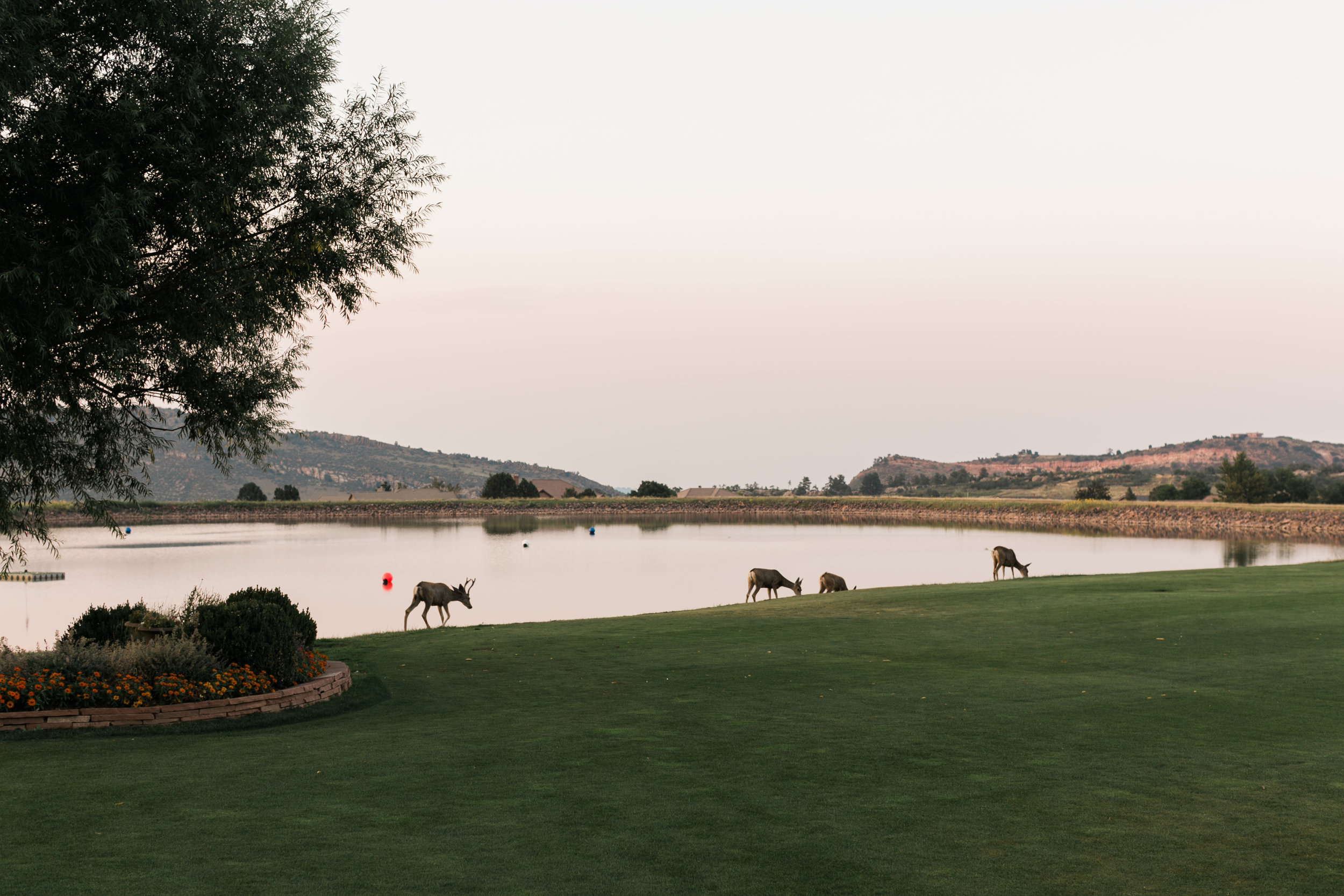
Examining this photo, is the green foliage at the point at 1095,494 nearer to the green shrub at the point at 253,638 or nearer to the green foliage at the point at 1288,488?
the green foliage at the point at 1288,488

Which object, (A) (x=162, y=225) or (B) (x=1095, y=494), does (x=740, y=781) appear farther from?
(B) (x=1095, y=494)

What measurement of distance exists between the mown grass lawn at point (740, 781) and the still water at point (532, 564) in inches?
646

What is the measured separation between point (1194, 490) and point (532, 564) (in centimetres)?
9322

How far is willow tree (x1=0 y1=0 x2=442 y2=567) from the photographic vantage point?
11.5 meters

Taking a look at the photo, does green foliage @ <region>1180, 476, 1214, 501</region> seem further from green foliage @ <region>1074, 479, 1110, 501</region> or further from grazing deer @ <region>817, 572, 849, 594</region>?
grazing deer @ <region>817, 572, 849, 594</region>

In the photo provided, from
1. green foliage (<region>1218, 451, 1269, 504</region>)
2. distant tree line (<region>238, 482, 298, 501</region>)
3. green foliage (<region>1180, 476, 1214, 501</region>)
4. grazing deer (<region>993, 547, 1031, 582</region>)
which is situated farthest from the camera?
distant tree line (<region>238, 482, 298, 501</region>)

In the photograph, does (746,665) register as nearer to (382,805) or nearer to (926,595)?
(382,805)

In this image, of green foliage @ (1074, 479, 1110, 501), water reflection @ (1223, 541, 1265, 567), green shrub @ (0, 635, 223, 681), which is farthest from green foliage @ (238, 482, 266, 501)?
green shrub @ (0, 635, 223, 681)

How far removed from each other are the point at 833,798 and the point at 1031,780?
189cm

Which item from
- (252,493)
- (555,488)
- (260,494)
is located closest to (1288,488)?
(555,488)

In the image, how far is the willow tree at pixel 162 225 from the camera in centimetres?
1145

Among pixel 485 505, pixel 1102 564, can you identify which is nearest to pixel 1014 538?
pixel 1102 564

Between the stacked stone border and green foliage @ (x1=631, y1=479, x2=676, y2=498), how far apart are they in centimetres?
14037

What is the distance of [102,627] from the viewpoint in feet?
47.7
